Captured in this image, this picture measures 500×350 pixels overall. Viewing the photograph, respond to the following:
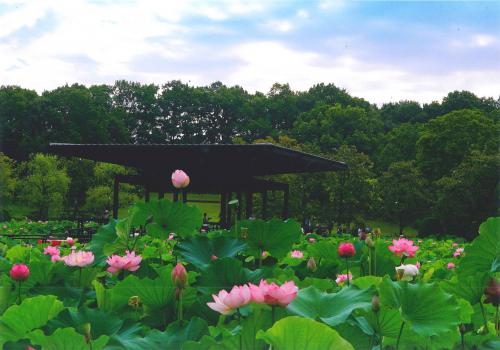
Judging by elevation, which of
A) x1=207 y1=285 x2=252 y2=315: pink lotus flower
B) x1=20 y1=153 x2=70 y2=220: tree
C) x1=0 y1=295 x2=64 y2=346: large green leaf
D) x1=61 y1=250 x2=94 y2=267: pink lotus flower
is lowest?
x1=20 y1=153 x2=70 y2=220: tree

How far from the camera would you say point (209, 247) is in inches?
76.8

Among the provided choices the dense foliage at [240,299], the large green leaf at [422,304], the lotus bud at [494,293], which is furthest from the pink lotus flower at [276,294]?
the lotus bud at [494,293]

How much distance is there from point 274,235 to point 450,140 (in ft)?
106

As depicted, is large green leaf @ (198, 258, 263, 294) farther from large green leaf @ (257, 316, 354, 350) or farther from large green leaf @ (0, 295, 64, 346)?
large green leaf @ (257, 316, 354, 350)

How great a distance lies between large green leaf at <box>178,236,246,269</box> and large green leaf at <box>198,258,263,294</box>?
25 centimetres

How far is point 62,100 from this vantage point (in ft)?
139

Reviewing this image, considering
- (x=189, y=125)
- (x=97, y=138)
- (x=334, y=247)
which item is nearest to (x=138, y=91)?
(x=189, y=125)

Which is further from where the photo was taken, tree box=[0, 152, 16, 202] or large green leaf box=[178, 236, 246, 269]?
tree box=[0, 152, 16, 202]

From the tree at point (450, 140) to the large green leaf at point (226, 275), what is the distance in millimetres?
31790

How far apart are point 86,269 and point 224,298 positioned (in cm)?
92

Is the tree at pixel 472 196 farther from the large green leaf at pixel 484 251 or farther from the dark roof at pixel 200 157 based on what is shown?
the large green leaf at pixel 484 251

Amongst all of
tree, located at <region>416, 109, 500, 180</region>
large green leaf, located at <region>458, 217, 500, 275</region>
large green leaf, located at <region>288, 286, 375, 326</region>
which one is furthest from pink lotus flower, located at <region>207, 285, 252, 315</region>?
tree, located at <region>416, 109, 500, 180</region>

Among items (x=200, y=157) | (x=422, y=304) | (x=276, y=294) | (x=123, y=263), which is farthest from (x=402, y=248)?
(x=200, y=157)

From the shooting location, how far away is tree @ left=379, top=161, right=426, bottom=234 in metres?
27.8
